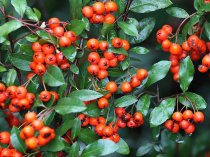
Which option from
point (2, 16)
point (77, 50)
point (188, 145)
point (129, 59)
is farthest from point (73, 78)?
point (188, 145)

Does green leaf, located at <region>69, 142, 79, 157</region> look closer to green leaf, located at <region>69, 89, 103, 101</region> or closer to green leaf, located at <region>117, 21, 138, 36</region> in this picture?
green leaf, located at <region>69, 89, 103, 101</region>

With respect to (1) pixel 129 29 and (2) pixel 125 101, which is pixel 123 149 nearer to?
(2) pixel 125 101


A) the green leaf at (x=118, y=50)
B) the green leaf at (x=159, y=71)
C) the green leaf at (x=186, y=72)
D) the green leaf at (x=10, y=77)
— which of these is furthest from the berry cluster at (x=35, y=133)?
the green leaf at (x=186, y=72)

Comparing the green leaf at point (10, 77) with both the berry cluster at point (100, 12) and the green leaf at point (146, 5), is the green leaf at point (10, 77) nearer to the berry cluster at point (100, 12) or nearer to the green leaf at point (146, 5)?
the berry cluster at point (100, 12)

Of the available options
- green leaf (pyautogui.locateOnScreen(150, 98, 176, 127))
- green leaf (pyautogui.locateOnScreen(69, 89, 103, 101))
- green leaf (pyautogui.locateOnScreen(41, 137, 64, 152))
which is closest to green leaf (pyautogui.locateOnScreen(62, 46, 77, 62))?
green leaf (pyautogui.locateOnScreen(69, 89, 103, 101))

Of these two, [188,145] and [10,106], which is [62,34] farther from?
[188,145]
